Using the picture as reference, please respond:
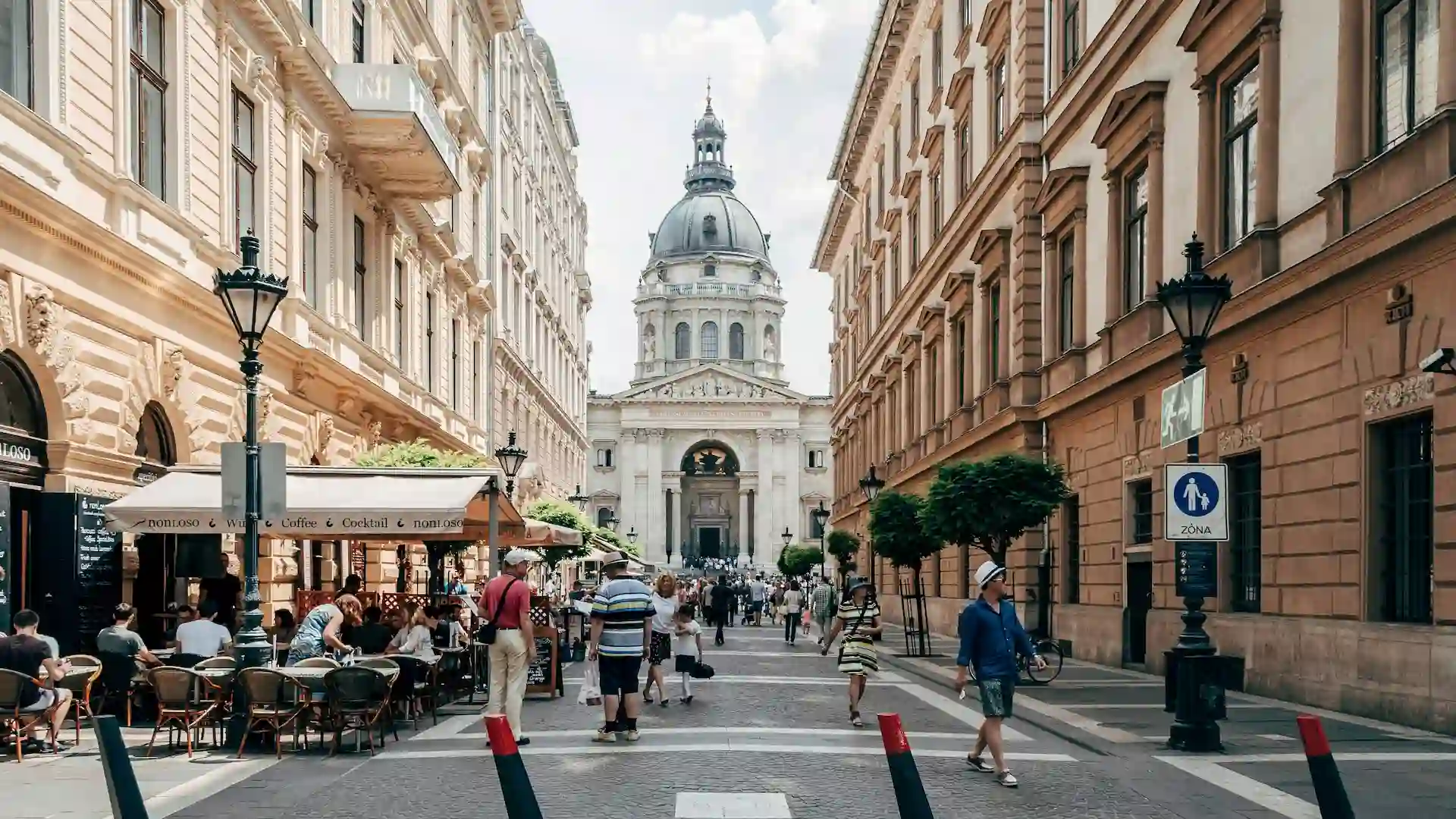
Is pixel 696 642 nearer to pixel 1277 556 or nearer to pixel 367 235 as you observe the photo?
pixel 1277 556

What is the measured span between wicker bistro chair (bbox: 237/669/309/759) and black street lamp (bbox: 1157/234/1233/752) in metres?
7.20

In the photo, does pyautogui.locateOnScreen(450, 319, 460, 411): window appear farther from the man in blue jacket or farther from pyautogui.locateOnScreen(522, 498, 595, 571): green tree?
the man in blue jacket

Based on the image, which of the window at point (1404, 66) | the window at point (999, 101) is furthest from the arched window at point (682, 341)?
the window at point (1404, 66)

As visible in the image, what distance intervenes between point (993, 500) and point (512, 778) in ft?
54.3

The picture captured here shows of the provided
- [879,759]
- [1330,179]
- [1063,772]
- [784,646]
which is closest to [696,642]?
[879,759]

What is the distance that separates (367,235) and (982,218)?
12.7 meters

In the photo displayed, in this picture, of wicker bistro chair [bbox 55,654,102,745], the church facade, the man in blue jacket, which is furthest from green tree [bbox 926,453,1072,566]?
the church facade

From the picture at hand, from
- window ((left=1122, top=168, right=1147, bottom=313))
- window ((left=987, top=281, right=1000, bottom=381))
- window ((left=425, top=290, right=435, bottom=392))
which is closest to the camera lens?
window ((left=1122, top=168, right=1147, bottom=313))

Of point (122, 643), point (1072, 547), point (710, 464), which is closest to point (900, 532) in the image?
point (1072, 547)

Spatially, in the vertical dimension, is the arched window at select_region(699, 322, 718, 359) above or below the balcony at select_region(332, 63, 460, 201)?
above

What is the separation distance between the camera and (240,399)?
66.7 feet

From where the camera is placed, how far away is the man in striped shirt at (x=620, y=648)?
43.1 ft

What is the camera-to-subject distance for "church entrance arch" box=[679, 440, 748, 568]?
120500mm

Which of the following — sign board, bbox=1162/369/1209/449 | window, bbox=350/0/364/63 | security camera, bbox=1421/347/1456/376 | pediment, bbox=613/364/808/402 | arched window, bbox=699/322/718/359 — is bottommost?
sign board, bbox=1162/369/1209/449
